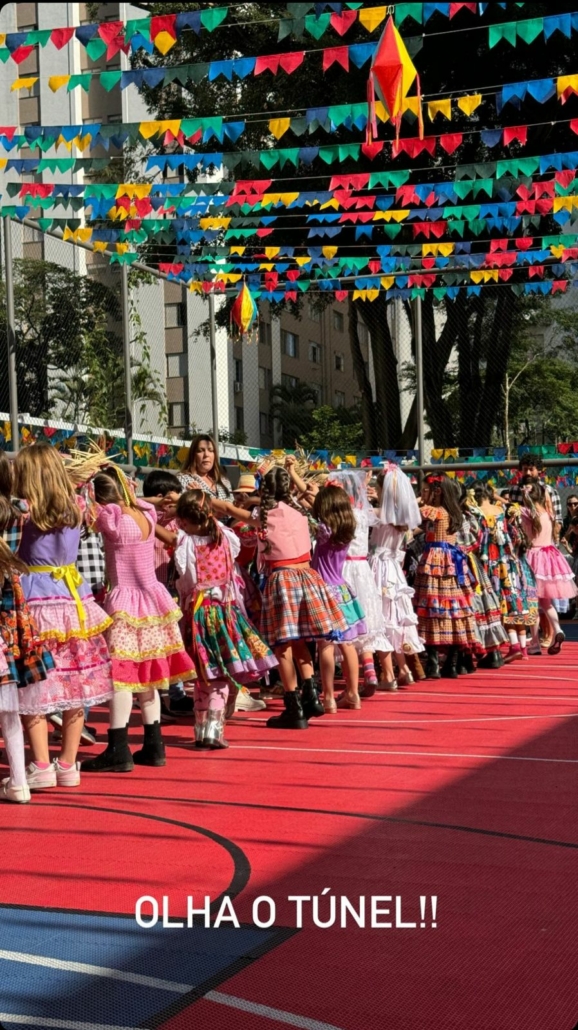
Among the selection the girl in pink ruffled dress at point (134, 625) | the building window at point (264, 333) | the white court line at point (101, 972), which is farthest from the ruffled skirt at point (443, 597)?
the white court line at point (101, 972)

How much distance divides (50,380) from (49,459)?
6.11 m

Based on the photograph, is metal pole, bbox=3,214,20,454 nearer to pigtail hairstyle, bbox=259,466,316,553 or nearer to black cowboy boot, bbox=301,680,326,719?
pigtail hairstyle, bbox=259,466,316,553

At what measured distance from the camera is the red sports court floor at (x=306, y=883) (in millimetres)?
3691

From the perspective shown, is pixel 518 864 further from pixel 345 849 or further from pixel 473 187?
pixel 473 187

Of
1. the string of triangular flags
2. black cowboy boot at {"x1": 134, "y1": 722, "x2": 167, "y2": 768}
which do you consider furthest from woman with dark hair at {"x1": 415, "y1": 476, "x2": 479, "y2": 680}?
black cowboy boot at {"x1": 134, "y1": 722, "x2": 167, "y2": 768}

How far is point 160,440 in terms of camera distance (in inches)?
615

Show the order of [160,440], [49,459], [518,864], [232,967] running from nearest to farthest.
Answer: [232,967], [518,864], [49,459], [160,440]

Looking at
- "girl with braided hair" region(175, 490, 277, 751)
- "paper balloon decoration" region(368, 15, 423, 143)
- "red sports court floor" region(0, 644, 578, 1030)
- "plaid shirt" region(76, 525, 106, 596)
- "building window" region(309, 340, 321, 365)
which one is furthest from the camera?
"building window" region(309, 340, 321, 365)

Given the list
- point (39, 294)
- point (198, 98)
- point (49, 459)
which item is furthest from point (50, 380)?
point (198, 98)

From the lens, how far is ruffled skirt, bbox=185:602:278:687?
8344 millimetres

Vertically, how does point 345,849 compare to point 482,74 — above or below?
below

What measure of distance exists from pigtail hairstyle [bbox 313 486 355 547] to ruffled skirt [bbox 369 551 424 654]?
1347 millimetres

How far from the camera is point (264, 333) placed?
2275cm

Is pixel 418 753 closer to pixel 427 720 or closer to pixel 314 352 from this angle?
pixel 427 720
